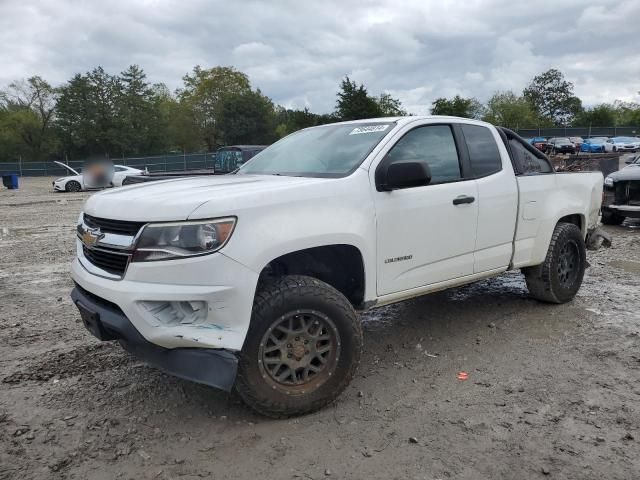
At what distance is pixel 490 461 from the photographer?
274 centimetres

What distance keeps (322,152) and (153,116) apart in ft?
189

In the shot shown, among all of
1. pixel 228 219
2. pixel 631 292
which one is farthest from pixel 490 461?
pixel 631 292

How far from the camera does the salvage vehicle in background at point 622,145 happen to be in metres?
43.8

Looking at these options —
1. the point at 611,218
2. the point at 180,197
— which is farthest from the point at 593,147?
the point at 180,197

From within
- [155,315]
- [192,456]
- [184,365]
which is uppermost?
[155,315]

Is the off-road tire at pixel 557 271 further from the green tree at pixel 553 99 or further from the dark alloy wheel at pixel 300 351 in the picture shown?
the green tree at pixel 553 99

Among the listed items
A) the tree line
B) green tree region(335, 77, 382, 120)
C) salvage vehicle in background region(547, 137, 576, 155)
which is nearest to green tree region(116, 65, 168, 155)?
the tree line

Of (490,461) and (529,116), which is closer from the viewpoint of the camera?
(490,461)

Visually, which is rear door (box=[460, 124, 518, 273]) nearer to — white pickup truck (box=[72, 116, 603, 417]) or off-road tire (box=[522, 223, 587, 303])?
white pickup truck (box=[72, 116, 603, 417])

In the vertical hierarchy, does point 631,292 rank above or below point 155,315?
below

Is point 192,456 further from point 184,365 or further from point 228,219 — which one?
point 228,219

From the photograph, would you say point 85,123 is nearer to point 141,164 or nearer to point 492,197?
point 141,164

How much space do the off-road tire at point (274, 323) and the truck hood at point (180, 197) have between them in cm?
54

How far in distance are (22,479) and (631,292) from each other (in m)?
5.84
